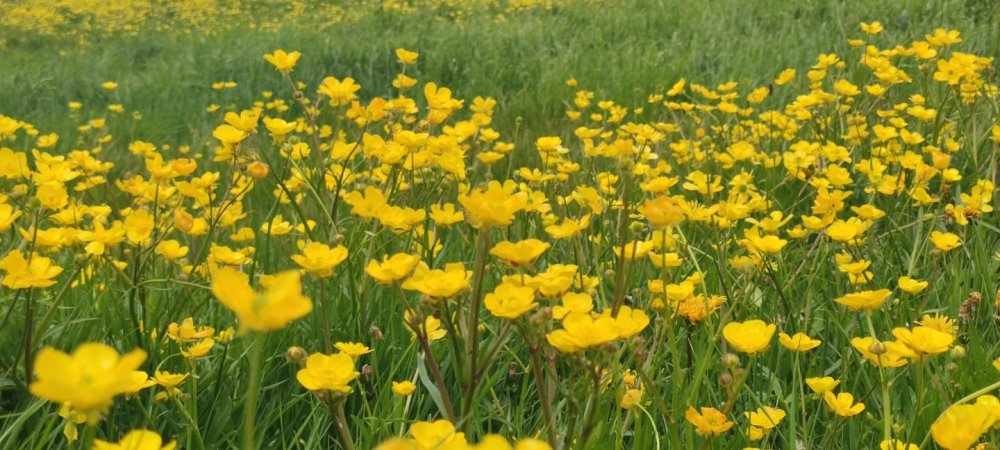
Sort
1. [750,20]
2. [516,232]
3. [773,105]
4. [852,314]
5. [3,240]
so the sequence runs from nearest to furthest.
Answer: [852,314] → [516,232] → [3,240] → [773,105] → [750,20]

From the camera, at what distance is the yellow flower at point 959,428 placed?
2.31 feet

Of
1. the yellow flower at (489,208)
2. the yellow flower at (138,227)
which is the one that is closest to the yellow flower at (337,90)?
the yellow flower at (138,227)

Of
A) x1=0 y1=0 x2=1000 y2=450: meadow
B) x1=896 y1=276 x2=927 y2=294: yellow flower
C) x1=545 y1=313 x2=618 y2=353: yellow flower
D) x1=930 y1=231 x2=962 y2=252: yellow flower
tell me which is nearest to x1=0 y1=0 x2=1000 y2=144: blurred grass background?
x1=0 y1=0 x2=1000 y2=450: meadow

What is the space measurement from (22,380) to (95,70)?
6579 mm

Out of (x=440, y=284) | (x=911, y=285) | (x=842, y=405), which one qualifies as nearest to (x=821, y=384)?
(x=842, y=405)

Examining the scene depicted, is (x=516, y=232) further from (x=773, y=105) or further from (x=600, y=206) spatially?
(x=773, y=105)

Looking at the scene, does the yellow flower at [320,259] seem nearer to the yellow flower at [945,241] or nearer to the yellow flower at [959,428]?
the yellow flower at [959,428]

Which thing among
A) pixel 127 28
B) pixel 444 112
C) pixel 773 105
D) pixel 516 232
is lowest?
pixel 127 28

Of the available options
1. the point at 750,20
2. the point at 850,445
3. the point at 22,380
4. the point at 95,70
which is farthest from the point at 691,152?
the point at 95,70

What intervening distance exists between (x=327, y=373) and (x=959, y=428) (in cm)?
59

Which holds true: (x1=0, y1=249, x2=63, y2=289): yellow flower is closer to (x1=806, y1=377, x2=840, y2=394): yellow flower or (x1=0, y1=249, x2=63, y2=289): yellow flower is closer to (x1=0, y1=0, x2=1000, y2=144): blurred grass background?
(x1=806, y1=377, x2=840, y2=394): yellow flower

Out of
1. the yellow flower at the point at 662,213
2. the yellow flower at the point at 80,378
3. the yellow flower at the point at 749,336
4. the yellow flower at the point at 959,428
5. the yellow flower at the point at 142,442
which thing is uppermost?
the yellow flower at the point at 80,378

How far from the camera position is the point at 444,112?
5.73ft

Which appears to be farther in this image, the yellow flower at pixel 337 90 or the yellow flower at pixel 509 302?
the yellow flower at pixel 337 90
